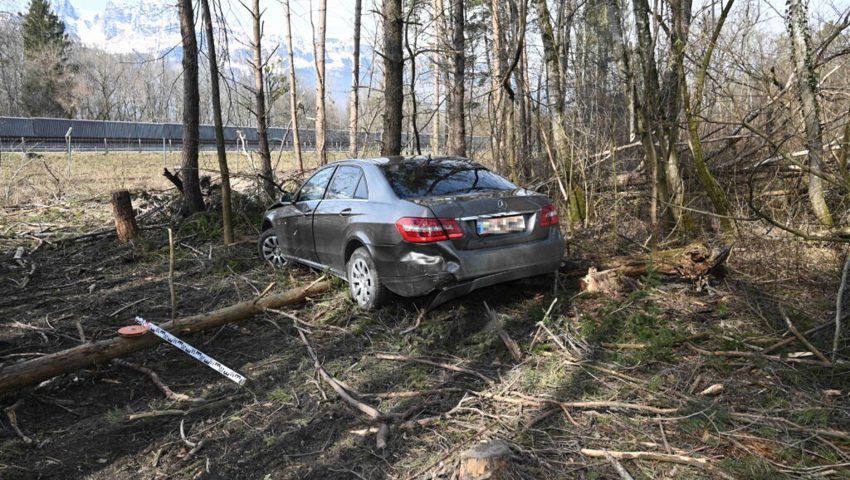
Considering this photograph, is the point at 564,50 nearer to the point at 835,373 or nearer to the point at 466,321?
the point at 466,321

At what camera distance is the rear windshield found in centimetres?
524

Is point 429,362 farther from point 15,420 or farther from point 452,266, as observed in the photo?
point 15,420

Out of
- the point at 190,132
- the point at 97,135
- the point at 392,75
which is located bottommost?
the point at 190,132

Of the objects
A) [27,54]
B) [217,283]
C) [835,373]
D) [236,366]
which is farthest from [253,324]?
[27,54]

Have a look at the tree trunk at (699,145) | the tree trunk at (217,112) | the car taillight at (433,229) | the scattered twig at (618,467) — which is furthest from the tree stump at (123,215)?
the scattered twig at (618,467)

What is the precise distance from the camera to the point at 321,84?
18.0m

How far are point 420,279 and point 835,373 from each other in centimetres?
309

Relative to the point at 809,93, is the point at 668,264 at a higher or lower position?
lower

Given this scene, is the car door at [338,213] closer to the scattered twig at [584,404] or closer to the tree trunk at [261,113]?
the scattered twig at [584,404]

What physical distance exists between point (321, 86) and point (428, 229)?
14497 mm

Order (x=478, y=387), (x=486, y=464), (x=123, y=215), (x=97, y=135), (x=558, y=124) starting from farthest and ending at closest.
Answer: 1. (x=97, y=135)
2. (x=123, y=215)
3. (x=558, y=124)
4. (x=478, y=387)
5. (x=486, y=464)

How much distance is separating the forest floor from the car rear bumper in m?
0.42

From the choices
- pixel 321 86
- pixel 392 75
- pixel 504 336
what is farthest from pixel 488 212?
pixel 321 86

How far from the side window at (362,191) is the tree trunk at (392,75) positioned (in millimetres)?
3215
